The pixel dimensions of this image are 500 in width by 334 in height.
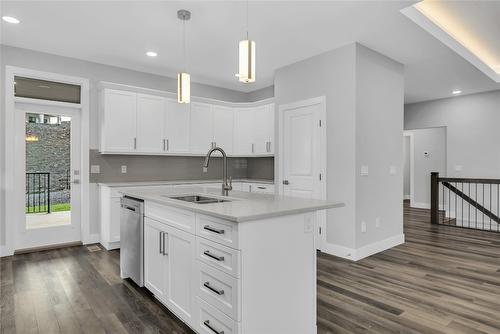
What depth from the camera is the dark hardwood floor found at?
7.61 ft

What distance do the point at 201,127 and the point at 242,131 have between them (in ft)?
2.88

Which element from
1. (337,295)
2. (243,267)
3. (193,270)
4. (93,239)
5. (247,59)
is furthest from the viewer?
(93,239)

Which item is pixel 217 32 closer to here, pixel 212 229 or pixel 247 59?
pixel 247 59

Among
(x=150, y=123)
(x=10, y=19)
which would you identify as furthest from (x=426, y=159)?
(x=10, y=19)

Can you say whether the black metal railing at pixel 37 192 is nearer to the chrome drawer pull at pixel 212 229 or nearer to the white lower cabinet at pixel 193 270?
the white lower cabinet at pixel 193 270

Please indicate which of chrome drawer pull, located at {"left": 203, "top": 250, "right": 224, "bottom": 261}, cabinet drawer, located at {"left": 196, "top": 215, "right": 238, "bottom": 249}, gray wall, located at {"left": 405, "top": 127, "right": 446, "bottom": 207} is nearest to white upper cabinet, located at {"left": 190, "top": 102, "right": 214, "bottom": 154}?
cabinet drawer, located at {"left": 196, "top": 215, "right": 238, "bottom": 249}

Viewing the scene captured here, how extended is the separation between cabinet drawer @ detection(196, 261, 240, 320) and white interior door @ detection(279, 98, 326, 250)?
2.58 meters

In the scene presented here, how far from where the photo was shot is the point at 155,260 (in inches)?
103

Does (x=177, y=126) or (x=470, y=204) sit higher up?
(x=177, y=126)

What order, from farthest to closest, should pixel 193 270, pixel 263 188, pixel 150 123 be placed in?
pixel 263 188
pixel 150 123
pixel 193 270

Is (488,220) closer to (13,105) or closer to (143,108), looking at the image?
(143,108)

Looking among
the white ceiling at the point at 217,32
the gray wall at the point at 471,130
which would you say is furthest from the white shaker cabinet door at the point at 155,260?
the gray wall at the point at 471,130

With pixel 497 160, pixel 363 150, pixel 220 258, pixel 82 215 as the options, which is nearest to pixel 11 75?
pixel 82 215

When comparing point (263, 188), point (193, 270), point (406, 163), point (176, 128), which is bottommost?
point (193, 270)
